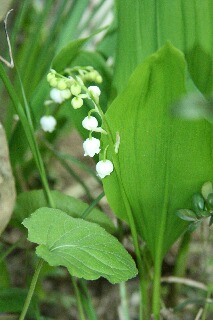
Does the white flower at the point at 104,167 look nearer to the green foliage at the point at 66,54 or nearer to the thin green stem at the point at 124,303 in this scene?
the green foliage at the point at 66,54

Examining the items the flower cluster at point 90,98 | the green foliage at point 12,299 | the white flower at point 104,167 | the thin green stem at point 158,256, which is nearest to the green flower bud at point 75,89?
the flower cluster at point 90,98

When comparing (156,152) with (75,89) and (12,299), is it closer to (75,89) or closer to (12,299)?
(75,89)

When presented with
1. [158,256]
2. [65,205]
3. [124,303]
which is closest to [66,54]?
[65,205]

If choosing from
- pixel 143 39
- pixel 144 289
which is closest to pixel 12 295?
pixel 144 289

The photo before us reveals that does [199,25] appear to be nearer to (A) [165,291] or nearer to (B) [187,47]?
(B) [187,47]

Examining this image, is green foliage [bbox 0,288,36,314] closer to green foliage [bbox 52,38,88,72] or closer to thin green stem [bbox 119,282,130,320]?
thin green stem [bbox 119,282,130,320]

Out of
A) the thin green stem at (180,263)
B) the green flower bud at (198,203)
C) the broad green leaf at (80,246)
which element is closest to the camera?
the broad green leaf at (80,246)
